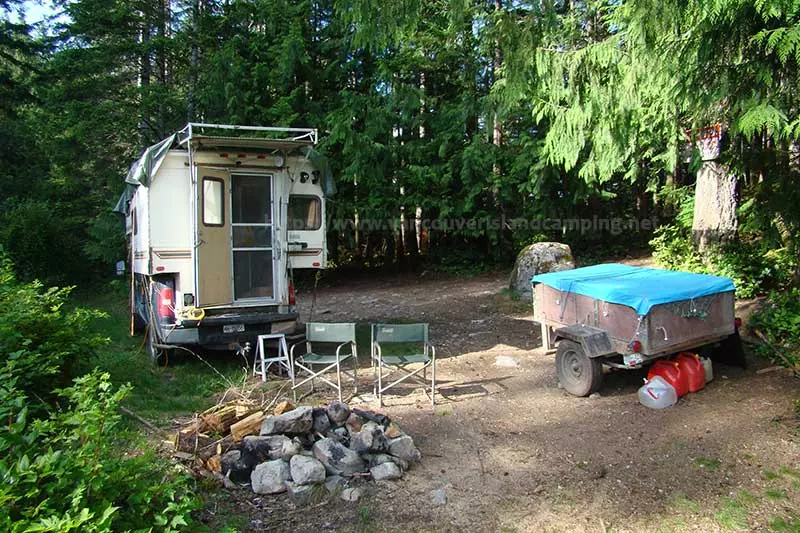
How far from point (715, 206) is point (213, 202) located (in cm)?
819

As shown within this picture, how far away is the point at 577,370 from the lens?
5871 millimetres

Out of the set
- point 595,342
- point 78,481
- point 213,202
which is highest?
point 213,202

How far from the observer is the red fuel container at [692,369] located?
557cm

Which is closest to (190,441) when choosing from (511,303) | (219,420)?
(219,420)

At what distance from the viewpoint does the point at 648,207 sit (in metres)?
18.7

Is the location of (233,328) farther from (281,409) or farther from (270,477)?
(270,477)

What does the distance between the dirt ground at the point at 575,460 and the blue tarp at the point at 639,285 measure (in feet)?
3.49

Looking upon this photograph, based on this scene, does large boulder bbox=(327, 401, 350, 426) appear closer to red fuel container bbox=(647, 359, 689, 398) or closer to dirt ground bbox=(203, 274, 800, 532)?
dirt ground bbox=(203, 274, 800, 532)

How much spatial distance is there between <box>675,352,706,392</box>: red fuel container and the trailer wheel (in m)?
0.82

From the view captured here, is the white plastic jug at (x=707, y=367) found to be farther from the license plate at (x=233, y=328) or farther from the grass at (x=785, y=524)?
the license plate at (x=233, y=328)

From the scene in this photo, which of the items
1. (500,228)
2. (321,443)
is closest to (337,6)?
(321,443)

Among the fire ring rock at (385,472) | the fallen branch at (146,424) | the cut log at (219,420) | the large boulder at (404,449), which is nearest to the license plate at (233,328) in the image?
the fallen branch at (146,424)

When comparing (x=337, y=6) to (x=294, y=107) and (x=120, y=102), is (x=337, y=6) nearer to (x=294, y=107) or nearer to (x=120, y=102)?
(x=294, y=107)

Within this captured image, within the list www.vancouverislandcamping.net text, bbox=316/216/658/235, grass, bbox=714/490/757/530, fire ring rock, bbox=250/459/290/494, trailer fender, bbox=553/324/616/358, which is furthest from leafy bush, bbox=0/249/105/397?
www.vancouverislandcamping.net text, bbox=316/216/658/235
